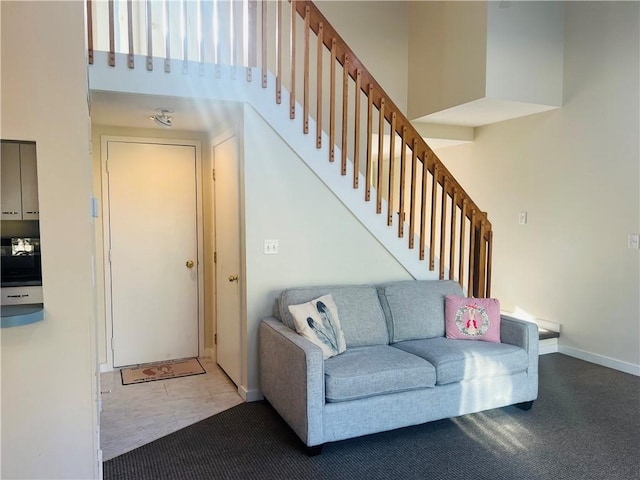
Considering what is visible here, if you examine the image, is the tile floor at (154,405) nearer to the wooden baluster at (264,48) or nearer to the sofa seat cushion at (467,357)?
the sofa seat cushion at (467,357)

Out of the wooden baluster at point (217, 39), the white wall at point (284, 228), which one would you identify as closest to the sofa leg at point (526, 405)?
the white wall at point (284, 228)

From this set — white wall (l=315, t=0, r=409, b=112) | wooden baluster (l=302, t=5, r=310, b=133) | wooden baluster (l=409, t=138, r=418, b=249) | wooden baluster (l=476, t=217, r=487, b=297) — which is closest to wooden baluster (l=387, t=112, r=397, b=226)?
wooden baluster (l=409, t=138, r=418, b=249)

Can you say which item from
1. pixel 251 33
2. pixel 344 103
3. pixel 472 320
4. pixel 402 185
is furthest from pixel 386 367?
pixel 251 33

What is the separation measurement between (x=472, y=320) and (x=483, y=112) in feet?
7.54

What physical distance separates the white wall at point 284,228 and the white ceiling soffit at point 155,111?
33 cm

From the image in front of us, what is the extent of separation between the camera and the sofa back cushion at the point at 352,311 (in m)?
3.11

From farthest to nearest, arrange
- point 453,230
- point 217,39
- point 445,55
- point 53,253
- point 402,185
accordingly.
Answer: point 445,55 < point 453,230 < point 402,185 < point 217,39 < point 53,253

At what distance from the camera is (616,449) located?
2.65 metres

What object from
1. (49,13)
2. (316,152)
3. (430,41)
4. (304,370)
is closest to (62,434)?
(304,370)

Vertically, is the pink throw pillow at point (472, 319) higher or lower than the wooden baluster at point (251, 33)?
lower

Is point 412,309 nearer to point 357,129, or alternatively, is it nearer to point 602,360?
point 357,129

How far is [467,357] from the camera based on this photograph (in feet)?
9.58

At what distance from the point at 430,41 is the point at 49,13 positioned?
12.7 ft

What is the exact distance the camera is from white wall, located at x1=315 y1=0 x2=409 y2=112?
4.91 metres
